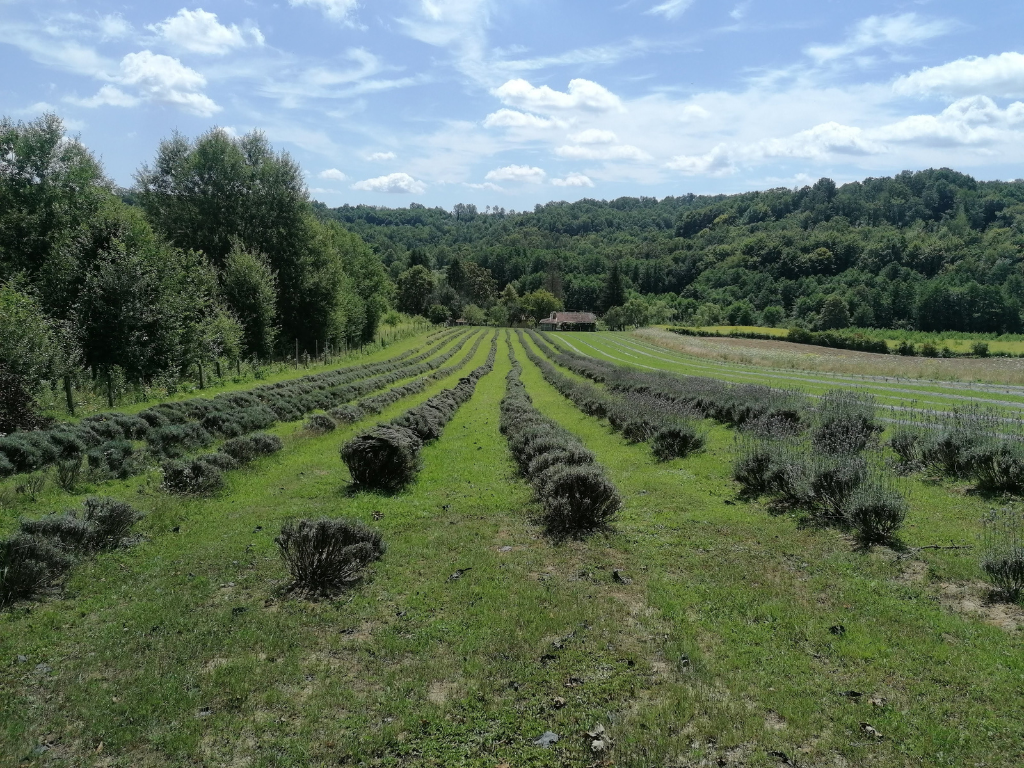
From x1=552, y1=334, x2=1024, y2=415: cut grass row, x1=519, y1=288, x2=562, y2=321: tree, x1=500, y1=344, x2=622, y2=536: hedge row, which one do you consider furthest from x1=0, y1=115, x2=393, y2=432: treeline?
x1=519, y1=288, x2=562, y2=321: tree

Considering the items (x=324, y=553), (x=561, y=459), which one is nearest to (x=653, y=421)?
(x=561, y=459)

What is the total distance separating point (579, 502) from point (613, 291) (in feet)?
484

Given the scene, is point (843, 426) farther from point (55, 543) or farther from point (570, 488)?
point (55, 543)

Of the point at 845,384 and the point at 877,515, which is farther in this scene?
the point at 845,384

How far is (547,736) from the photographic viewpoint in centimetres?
441

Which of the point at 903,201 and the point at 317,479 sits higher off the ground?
the point at 903,201

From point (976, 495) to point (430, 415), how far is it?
564 inches

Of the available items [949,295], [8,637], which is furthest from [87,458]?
[949,295]

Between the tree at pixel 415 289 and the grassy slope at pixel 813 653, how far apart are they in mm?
118176

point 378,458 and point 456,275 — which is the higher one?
point 456,275

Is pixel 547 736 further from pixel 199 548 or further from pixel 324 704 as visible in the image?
pixel 199 548

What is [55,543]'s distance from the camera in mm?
7234

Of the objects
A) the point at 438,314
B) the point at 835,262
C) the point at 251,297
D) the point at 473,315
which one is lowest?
the point at 473,315

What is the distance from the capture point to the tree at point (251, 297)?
3584 cm
